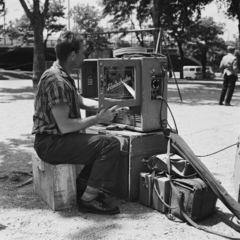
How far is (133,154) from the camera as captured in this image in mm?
3680

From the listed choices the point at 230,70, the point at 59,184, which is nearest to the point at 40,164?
the point at 59,184

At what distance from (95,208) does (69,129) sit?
804mm

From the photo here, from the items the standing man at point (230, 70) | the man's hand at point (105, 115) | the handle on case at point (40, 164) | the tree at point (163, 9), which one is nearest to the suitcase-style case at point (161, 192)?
the man's hand at point (105, 115)

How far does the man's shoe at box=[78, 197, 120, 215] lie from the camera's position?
136 inches

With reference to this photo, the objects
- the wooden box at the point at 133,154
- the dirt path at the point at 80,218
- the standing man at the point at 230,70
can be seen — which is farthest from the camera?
the standing man at the point at 230,70

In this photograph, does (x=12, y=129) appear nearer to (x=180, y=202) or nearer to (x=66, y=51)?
(x=66, y=51)

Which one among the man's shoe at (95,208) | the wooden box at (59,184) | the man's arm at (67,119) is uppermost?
the man's arm at (67,119)

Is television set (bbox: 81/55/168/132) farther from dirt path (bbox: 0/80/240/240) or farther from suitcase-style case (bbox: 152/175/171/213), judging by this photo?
dirt path (bbox: 0/80/240/240)

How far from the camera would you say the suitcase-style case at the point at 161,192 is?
3.46m

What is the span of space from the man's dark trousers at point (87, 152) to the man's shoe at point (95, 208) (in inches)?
8.1

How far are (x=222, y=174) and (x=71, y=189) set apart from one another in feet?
7.01

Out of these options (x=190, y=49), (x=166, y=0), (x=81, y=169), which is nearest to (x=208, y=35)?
(x=190, y=49)

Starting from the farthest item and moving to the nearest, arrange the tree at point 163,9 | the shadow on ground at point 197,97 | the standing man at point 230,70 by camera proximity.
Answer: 1. the tree at point 163,9
2. the shadow on ground at point 197,97
3. the standing man at point 230,70

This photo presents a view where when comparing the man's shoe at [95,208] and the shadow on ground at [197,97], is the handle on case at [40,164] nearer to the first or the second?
the man's shoe at [95,208]
